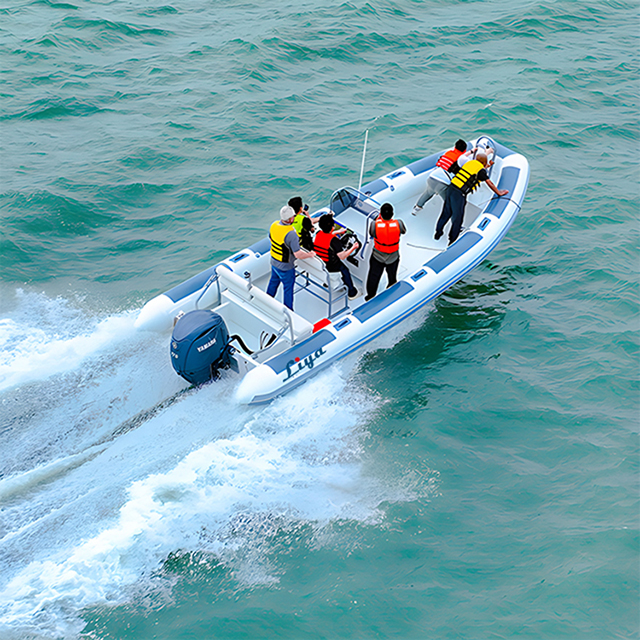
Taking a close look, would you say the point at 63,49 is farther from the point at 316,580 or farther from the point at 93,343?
the point at 316,580

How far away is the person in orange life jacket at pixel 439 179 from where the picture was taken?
7.68 m

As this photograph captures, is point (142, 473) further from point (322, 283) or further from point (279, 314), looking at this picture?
point (322, 283)

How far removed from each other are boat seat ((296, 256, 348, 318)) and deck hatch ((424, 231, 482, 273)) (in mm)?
964

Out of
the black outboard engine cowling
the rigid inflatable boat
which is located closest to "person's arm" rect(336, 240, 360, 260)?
the rigid inflatable boat

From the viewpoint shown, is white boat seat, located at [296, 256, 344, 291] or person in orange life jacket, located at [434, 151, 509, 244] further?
person in orange life jacket, located at [434, 151, 509, 244]

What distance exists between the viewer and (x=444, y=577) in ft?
16.6

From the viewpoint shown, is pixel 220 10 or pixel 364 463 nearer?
pixel 364 463

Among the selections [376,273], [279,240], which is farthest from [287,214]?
[376,273]

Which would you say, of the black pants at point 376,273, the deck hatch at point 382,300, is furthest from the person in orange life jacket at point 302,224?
the deck hatch at point 382,300

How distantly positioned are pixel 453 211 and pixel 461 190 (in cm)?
29

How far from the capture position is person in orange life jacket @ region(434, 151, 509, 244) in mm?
7352

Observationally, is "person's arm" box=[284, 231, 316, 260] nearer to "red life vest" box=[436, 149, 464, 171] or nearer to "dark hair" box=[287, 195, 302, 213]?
"dark hair" box=[287, 195, 302, 213]

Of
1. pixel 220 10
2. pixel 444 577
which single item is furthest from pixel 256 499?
A: pixel 220 10

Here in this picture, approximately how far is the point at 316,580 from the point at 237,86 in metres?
9.31
